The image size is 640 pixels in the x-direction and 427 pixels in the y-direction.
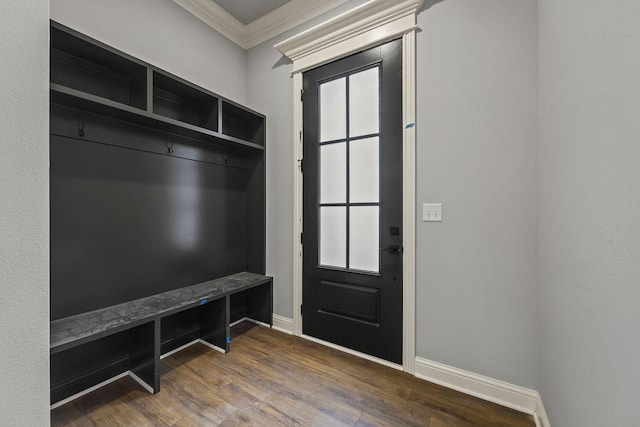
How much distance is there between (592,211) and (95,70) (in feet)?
9.06

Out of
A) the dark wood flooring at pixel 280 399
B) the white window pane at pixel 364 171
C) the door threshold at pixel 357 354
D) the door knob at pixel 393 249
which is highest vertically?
the white window pane at pixel 364 171

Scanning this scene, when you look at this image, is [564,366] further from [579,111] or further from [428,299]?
[579,111]

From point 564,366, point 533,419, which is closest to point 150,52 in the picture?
point 564,366

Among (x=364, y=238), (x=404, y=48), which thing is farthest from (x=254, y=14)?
(x=364, y=238)

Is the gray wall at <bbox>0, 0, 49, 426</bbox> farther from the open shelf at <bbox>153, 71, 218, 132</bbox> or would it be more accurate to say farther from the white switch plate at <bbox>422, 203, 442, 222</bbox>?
the white switch plate at <bbox>422, 203, 442, 222</bbox>

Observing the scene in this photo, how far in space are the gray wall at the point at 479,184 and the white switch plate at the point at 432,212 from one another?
4 centimetres

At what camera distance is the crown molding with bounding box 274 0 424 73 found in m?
1.85

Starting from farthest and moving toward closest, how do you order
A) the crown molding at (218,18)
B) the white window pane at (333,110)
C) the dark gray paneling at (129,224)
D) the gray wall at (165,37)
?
the crown molding at (218,18) → the white window pane at (333,110) → the gray wall at (165,37) → the dark gray paneling at (129,224)

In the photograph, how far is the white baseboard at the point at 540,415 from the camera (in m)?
1.32

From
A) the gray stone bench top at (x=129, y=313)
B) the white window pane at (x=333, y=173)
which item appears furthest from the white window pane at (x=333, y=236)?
the gray stone bench top at (x=129, y=313)

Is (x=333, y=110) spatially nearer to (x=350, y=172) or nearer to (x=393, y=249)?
(x=350, y=172)

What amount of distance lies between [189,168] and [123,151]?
0.50 meters

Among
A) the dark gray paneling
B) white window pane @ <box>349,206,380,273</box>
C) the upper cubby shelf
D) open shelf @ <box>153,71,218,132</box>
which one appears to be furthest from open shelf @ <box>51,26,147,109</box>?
white window pane @ <box>349,206,380,273</box>

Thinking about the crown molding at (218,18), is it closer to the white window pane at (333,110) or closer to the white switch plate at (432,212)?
the white window pane at (333,110)
